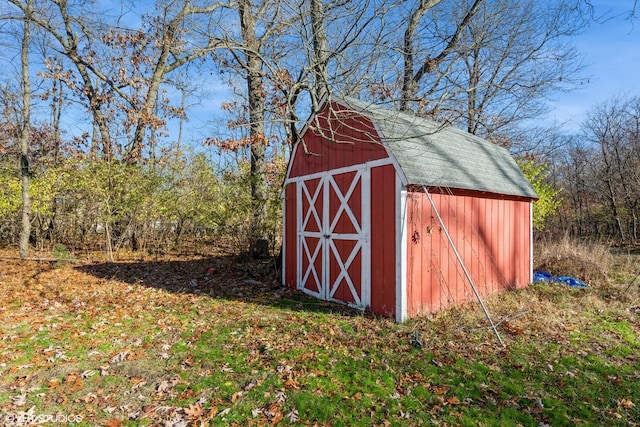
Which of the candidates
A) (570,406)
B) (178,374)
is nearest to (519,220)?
(570,406)

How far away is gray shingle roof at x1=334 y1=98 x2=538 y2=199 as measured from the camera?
6062 mm

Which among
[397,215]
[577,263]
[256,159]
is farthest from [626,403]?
[256,159]

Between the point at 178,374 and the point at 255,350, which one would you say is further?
the point at 255,350

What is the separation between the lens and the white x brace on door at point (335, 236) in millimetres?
6488

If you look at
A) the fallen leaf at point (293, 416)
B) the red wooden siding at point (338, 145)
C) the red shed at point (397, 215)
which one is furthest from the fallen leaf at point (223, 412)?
the red wooden siding at point (338, 145)

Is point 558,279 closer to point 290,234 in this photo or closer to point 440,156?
point 440,156

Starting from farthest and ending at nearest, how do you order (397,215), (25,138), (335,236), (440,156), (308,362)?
(25,138), (335,236), (440,156), (397,215), (308,362)

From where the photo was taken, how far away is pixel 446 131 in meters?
8.27

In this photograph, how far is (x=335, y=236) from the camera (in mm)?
7125

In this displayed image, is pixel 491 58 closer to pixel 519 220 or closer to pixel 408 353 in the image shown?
pixel 519 220

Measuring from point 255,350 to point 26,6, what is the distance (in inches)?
508

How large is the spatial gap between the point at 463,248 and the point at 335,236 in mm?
2419

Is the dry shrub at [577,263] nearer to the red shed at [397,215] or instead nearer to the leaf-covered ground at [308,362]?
the leaf-covered ground at [308,362]

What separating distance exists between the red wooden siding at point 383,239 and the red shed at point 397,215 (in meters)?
0.02
